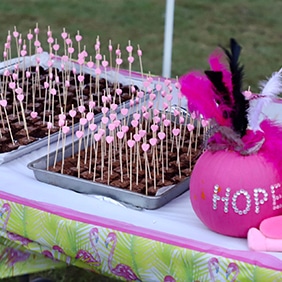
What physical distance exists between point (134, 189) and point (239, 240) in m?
0.29

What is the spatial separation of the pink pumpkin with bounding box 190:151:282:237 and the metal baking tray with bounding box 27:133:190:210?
0.52 ft

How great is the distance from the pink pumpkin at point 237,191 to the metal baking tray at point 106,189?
0.52 feet

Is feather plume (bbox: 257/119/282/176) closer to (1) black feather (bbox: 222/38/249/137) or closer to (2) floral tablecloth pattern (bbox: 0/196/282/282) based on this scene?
(1) black feather (bbox: 222/38/249/137)

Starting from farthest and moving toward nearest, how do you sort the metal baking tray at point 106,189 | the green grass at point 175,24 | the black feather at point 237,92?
the green grass at point 175,24
the metal baking tray at point 106,189
the black feather at point 237,92

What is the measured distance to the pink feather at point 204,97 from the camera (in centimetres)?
149

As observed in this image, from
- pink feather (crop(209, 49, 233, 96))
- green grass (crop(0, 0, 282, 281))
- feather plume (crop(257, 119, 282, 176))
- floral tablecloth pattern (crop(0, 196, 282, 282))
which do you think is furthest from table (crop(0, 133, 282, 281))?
green grass (crop(0, 0, 282, 281))

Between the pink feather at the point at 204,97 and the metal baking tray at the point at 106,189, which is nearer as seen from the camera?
the pink feather at the point at 204,97

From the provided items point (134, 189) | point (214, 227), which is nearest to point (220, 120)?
point (214, 227)

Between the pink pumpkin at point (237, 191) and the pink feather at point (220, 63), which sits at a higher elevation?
the pink feather at point (220, 63)

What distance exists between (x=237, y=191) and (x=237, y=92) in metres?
0.18

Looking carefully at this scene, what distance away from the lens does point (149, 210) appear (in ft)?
5.45

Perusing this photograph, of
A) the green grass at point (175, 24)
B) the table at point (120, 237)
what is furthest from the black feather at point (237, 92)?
the green grass at point (175, 24)

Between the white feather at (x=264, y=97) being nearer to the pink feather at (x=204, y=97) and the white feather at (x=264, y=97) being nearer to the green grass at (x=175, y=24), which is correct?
the pink feather at (x=204, y=97)

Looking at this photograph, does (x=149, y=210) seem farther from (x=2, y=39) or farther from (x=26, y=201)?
(x=2, y=39)
